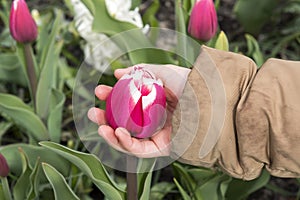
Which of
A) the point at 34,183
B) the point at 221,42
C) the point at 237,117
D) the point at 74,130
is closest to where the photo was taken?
the point at 237,117

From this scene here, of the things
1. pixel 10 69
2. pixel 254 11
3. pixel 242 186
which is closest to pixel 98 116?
pixel 242 186

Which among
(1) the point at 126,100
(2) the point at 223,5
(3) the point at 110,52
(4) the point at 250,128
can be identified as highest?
(1) the point at 126,100

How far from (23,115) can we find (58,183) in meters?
0.33

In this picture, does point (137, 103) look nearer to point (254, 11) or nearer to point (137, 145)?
point (137, 145)

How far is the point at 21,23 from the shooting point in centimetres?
139

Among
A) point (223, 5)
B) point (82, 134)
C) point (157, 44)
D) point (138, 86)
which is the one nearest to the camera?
point (138, 86)

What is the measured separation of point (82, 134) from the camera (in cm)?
129

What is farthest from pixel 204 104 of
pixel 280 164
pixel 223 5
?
pixel 223 5

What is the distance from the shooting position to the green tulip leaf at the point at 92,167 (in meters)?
1.15

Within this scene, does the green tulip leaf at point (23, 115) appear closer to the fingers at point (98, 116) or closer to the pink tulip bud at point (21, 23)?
the pink tulip bud at point (21, 23)

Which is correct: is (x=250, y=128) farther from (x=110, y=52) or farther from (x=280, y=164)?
(x=110, y=52)

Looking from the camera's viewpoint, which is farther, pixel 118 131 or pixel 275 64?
pixel 275 64

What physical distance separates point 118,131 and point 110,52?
2.23 ft

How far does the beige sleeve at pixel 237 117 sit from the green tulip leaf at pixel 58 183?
21cm
